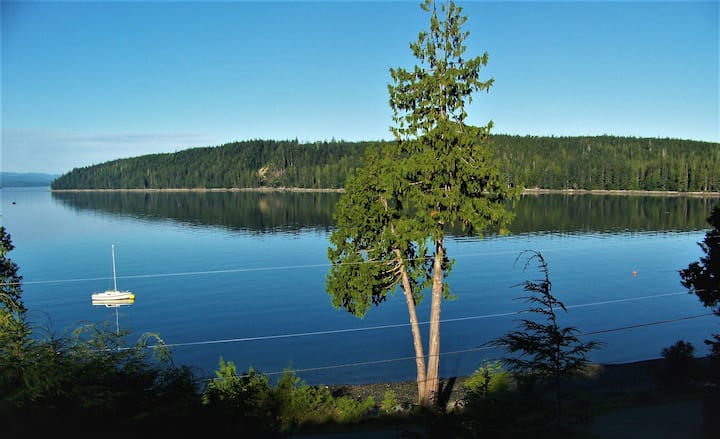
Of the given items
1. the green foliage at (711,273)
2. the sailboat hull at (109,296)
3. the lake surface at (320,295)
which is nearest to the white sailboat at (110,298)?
the sailboat hull at (109,296)

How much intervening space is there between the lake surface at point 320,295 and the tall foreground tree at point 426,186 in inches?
199

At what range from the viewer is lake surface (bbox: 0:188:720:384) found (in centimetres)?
2981

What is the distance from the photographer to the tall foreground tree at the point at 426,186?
54.4 ft

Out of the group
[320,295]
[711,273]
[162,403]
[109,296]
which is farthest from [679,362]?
[109,296]

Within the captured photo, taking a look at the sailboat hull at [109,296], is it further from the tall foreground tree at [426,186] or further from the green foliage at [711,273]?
the green foliage at [711,273]

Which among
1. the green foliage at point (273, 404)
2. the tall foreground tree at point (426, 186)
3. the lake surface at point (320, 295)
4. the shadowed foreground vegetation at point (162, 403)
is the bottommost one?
the lake surface at point (320, 295)

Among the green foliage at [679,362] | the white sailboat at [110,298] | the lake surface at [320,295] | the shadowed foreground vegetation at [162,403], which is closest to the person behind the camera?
the shadowed foreground vegetation at [162,403]

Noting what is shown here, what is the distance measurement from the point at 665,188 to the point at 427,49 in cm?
17541

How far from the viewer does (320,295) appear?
42.5 meters

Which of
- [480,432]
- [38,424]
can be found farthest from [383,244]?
[38,424]

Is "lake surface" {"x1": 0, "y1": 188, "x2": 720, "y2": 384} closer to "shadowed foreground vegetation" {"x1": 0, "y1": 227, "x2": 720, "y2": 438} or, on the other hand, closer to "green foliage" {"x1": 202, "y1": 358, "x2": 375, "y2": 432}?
"shadowed foreground vegetation" {"x1": 0, "y1": 227, "x2": 720, "y2": 438}

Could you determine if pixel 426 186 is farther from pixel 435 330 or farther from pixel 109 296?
pixel 109 296

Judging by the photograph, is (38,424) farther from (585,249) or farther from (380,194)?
(585,249)

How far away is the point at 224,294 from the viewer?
141 ft
